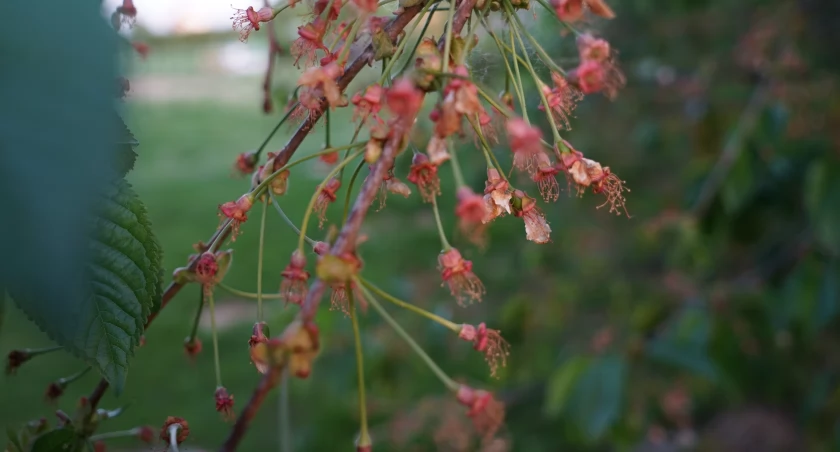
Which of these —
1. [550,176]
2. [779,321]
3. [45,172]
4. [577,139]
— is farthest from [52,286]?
[577,139]

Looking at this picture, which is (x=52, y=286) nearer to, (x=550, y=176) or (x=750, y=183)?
(x=550, y=176)

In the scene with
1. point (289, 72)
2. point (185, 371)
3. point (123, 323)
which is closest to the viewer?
point (123, 323)

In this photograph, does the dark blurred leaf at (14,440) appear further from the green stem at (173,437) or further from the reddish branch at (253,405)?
the reddish branch at (253,405)

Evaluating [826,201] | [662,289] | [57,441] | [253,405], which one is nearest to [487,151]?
[253,405]

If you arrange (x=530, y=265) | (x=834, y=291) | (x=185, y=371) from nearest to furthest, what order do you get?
1. (x=834, y=291)
2. (x=530, y=265)
3. (x=185, y=371)

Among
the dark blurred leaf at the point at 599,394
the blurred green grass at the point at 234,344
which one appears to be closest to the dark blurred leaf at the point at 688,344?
the dark blurred leaf at the point at 599,394

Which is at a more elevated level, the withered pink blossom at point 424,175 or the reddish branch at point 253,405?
the withered pink blossom at point 424,175
